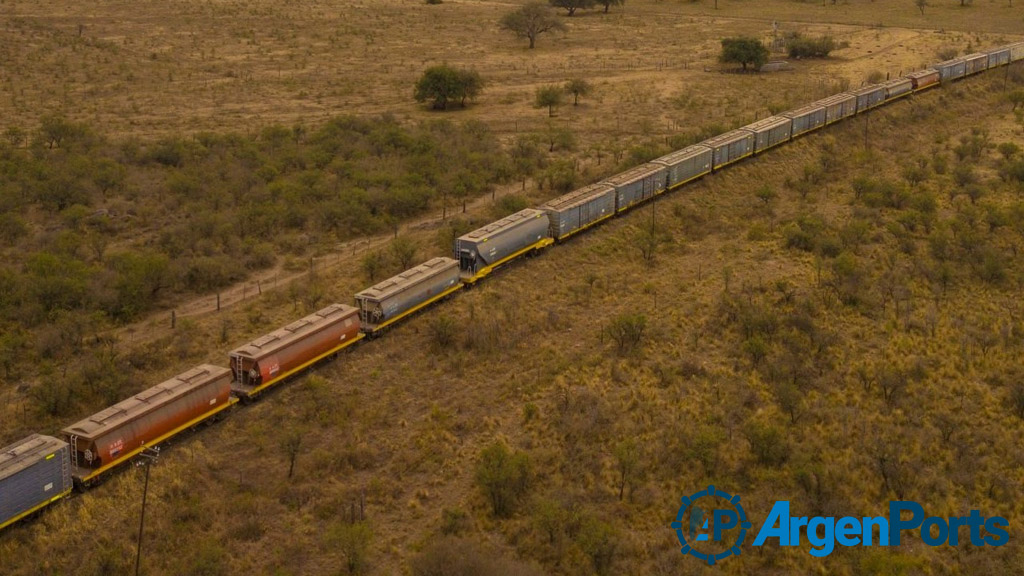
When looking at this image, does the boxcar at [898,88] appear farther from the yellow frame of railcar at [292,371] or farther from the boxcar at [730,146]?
the yellow frame of railcar at [292,371]

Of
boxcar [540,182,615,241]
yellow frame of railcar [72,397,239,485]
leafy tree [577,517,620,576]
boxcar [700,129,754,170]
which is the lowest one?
leafy tree [577,517,620,576]

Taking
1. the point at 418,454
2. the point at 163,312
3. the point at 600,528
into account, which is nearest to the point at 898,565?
the point at 600,528

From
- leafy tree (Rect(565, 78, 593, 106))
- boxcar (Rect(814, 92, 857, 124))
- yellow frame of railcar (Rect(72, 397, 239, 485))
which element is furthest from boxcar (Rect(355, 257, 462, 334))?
leafy tree (Rect(565, 78, 593, 106))

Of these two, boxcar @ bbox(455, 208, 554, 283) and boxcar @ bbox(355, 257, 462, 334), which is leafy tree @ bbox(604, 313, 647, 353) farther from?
boxcar @ bbox(355, 257, 462, 334)

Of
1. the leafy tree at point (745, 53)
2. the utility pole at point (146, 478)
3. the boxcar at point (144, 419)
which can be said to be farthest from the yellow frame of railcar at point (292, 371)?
the leafy tree at point (745, 53)

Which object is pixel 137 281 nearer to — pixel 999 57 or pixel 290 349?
pixel 290 349

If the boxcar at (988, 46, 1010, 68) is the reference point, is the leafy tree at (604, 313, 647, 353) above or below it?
below
